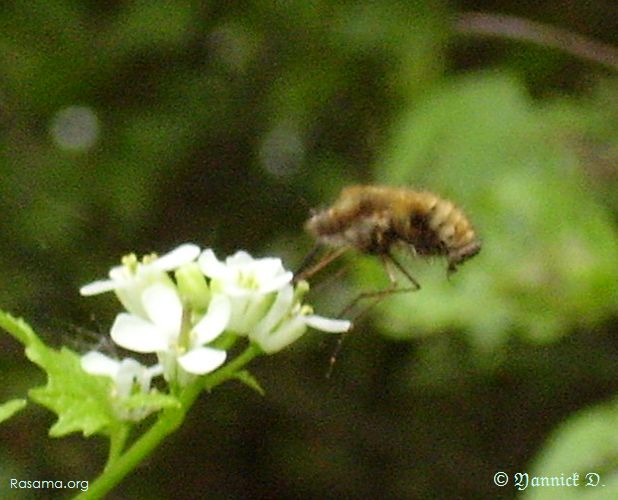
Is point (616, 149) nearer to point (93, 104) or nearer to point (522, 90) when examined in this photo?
point (522, 90)

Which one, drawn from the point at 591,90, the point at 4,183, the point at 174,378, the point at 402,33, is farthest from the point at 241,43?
the point at 174,378

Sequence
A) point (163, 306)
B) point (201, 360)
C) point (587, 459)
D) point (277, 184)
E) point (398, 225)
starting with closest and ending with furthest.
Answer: point (201, 360), point (163, 306), point (398, 225), point (587, 459), point (277, 184)

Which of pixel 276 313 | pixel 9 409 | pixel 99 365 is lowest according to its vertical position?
pixel 9 409

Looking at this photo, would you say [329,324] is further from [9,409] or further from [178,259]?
[9,409]

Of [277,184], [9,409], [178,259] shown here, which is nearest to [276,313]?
[178,259]

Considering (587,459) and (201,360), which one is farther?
(587,459)

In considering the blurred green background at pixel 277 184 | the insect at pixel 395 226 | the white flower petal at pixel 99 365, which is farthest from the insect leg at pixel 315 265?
the blurred green background at pixel 277 184

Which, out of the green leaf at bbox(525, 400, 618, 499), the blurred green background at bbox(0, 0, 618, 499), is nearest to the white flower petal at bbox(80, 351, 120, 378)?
the green leaf at bbox(525, 400, 618, 499)
